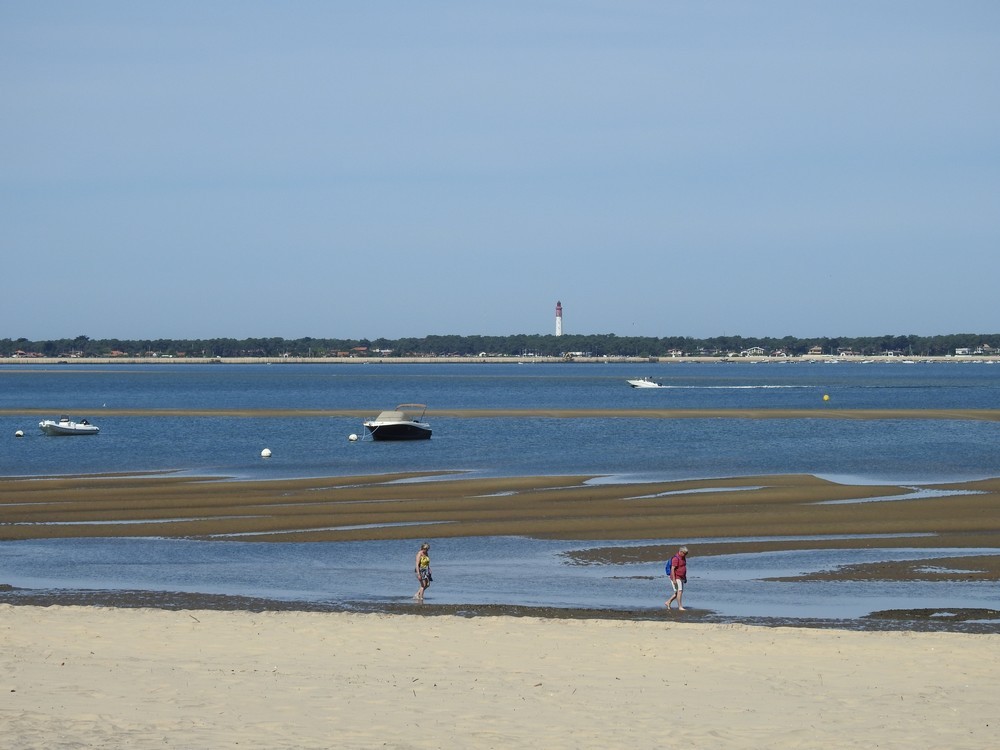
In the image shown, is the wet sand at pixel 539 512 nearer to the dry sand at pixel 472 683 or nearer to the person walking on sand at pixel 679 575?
the person walking on sand at pixel 679 575

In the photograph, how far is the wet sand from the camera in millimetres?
32344

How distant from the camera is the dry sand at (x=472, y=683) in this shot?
13.8 metres

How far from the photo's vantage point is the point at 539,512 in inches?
1485

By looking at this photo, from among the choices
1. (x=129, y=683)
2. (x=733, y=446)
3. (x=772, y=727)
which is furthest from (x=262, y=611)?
(x=733, y=446)

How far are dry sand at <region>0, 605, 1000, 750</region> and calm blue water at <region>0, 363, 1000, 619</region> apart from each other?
→ 3.62 meters

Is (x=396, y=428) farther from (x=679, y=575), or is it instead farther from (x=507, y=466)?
(x=679, y=575)

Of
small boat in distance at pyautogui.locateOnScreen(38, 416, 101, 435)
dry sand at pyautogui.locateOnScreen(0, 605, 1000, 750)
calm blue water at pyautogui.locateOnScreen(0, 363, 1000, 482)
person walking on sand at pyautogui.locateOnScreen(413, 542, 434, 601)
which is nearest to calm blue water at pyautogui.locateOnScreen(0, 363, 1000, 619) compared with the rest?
calm blue water at pyautogui.locateOnScreen(0, 363, 1000, 482)

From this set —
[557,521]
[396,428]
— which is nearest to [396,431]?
[396,428]

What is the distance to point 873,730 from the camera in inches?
561

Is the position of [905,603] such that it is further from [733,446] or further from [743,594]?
[733,446]

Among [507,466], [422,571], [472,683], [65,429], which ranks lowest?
[507,466]

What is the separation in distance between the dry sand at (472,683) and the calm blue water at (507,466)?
3.62 metres

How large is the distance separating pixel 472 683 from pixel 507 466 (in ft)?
120

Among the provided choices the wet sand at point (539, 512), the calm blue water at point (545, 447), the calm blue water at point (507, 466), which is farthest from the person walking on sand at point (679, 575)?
the calm blue water at point (545, 447)
